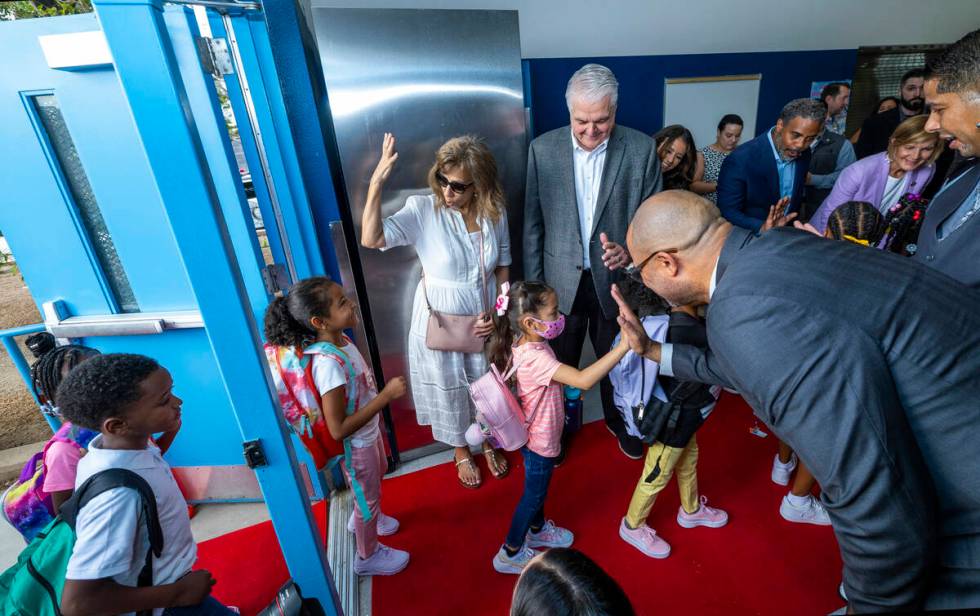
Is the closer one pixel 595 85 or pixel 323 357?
pixel 323 357

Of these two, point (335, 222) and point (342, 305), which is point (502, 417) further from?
point (335, 222)

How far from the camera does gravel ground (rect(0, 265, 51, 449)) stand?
12.2ft

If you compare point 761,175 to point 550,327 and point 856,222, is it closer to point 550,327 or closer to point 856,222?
point 856,222

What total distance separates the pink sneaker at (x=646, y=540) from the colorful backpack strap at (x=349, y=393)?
4.05 feet

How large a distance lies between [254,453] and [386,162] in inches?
52.7

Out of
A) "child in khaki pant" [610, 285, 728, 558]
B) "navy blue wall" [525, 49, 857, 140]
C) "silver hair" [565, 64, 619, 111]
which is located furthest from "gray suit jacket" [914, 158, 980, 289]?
"navy blue wall" [525, 49, 857, 140]

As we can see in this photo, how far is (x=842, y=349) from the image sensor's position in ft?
2.98

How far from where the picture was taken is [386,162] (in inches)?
79.7

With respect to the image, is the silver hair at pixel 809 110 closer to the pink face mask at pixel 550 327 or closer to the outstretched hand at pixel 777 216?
the outstretched hand at pixel 777 216

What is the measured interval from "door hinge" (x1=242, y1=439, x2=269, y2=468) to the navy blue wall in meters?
2.88

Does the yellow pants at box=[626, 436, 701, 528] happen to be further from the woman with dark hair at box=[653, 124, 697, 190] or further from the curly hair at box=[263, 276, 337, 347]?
the woman with dark hair at box=[653, 124, 697, 190]

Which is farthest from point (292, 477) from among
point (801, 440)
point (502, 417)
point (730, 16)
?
point (730, 16)

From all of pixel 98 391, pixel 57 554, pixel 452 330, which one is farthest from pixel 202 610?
pixel 452 330

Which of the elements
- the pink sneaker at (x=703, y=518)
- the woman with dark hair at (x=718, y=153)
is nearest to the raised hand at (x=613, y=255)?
the pink sneaker at (x=703, y=518)
